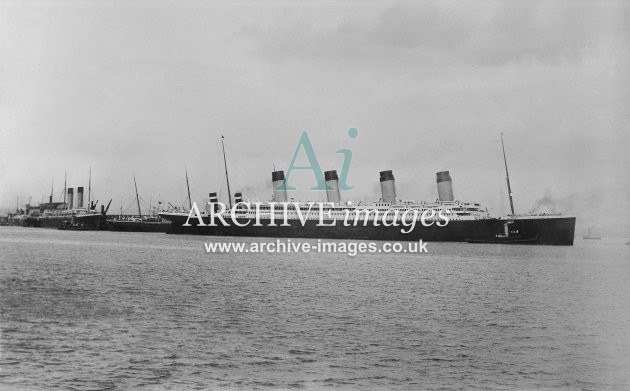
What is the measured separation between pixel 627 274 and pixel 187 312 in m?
23.2

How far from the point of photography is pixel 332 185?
53.1 meters

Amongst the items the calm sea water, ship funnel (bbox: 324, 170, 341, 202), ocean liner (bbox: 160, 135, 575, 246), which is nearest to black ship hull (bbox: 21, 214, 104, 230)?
ocean liner (bbox: 160, 135, 575, 246)

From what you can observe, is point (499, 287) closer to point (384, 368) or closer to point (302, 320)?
point (302, 320)

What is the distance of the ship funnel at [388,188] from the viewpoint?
5138 centimetres

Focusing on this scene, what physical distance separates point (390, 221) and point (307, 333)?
1533 inches

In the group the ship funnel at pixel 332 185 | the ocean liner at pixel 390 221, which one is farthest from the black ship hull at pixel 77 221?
the ship funnel at pixel 332 185

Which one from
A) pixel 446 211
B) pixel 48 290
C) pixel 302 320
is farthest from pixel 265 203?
pixel 302 320

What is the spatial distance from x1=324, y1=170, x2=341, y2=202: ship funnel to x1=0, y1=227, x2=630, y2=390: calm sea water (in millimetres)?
31827

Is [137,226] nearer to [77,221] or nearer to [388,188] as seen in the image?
[77,221]

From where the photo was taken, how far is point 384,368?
8.72 m

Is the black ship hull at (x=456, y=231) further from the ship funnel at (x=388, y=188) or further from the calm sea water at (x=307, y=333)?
the calm sea water at (x=307, y=333)

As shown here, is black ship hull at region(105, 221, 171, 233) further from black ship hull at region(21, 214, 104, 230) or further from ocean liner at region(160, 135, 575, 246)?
ocean liner at region(160, 135, 575, 246)

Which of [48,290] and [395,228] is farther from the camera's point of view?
[395,228]

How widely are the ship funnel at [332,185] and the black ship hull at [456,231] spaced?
9.72 feet
